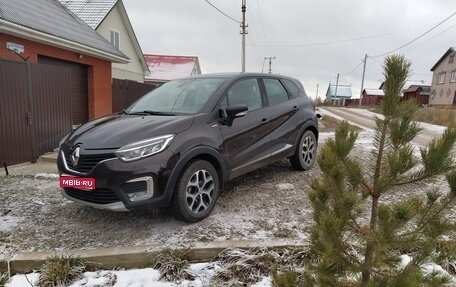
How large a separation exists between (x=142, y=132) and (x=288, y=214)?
6.29 ft

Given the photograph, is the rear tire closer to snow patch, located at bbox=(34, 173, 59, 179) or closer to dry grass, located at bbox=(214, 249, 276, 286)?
dry grass, located at bbox=(214, 249, 276, 286)

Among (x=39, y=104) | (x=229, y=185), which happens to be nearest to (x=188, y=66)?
(x=39, y=104)

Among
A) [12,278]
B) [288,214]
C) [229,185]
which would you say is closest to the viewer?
[12,278]

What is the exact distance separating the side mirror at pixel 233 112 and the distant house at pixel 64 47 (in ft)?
23.4

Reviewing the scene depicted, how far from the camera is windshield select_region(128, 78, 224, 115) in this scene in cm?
419

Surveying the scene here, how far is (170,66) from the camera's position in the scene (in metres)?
32.9

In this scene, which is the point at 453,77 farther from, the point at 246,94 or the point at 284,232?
the point at 284,232

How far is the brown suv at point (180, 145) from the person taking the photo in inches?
131

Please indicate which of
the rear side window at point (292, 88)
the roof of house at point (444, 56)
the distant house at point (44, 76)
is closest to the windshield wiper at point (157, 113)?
the rear side window at point (292, 88)

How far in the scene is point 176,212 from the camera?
11.8ft

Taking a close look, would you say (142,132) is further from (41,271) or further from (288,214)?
(288,214)

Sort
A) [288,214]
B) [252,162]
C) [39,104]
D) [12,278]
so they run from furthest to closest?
1. [39,104]
2. [252,162]
3. [288,214]
4. [12,278]

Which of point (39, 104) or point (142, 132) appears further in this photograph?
point (39, 104)

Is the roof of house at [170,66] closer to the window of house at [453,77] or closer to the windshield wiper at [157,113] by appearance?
the windshield wiper at [157,113]
